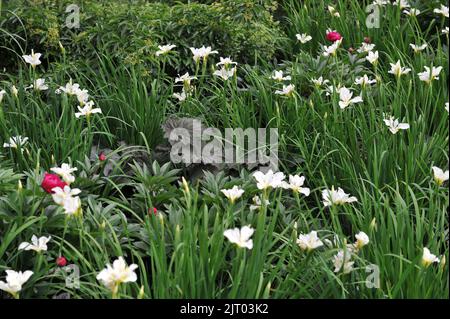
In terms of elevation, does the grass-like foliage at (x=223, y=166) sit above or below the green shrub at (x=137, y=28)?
below

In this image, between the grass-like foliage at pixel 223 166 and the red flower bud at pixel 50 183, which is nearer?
the grass-like foliage at pixel 223 166

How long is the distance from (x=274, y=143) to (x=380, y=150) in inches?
17.7

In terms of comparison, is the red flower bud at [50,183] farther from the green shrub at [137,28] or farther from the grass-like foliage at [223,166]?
the green shrub at [137,28]

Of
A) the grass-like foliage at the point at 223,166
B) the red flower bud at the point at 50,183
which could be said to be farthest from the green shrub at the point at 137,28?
the red flower bud at the point at 50,183

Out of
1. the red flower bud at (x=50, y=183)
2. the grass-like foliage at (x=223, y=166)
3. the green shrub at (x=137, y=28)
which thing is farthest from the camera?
the green shrub at (x=137, y=28)

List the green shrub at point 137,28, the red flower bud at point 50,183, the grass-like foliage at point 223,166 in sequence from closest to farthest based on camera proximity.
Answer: the grass-like foliage at point 223,166 → the red flower bud at point 50,183 → the green shrub at point 137,28

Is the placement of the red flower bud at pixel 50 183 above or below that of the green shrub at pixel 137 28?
below

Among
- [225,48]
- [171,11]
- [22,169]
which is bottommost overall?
[22,169]

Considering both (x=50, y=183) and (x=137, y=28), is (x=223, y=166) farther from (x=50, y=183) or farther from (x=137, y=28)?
(x=137, y=28)

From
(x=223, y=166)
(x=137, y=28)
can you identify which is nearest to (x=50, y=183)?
(x=223, y=166)

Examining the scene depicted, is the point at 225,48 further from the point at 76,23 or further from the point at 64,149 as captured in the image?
the point at 64,149
